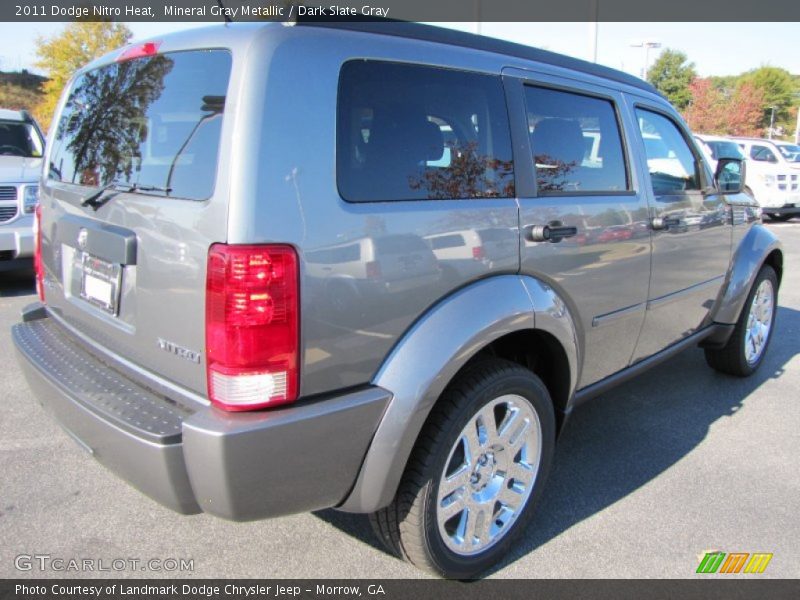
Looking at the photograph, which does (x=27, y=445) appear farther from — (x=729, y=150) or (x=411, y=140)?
(x=729, y=150)

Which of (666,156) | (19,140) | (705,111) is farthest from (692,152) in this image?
(705,111)

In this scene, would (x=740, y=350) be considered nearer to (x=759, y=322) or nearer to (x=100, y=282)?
(x=759, y=322)

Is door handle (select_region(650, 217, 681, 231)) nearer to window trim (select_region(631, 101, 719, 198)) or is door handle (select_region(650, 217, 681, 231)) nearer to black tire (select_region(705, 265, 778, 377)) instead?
window trim (select_region(631, 101, 719, 198))

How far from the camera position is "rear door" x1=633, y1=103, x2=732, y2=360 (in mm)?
3230

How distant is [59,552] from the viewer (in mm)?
2432

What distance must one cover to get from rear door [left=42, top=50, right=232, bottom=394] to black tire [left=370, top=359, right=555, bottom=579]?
0.78 metres

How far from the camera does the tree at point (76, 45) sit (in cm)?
2245

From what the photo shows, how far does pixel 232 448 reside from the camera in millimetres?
1700

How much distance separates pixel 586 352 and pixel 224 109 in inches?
74.7

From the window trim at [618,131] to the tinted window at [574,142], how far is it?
13 mm

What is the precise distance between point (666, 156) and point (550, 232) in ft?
4.69

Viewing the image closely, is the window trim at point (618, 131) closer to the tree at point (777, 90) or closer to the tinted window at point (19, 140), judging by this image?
the tinted window at point (19, 140)
